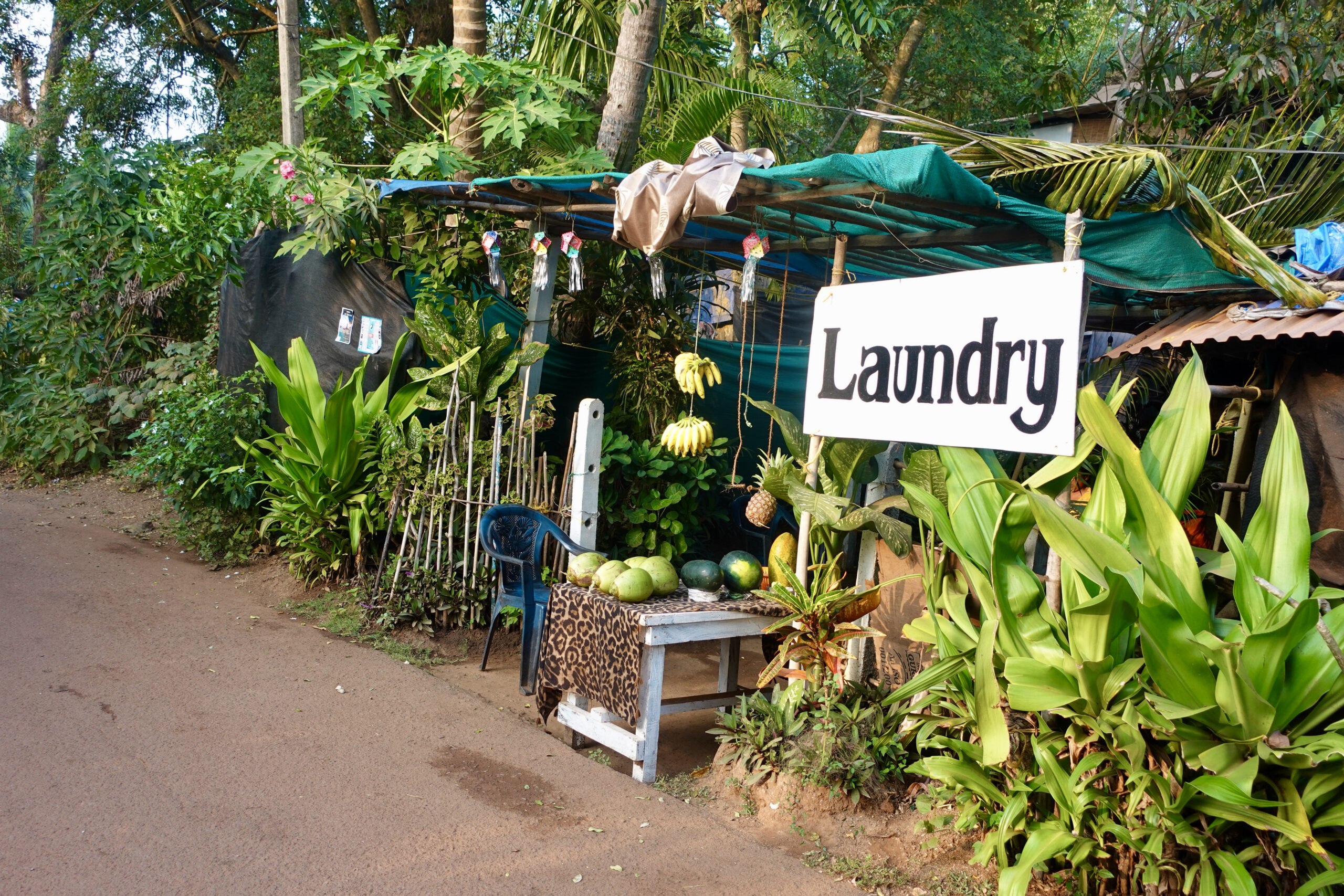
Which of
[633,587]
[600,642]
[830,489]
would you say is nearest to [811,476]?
[830,489]

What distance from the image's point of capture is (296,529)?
20.5ft

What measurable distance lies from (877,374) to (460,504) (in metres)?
3.02

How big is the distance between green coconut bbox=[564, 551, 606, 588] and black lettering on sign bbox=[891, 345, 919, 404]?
1672mm

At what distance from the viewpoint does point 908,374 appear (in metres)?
3.46

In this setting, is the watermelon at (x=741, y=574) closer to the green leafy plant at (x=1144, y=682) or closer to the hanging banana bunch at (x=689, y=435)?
the hanging banana bunch at (x=689, y=435)

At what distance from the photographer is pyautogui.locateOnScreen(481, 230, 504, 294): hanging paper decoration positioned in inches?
225

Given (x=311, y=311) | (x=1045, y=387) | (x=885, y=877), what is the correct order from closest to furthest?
(x=1045, y=387)
(x=885, y=877)
(x=311, y=311)

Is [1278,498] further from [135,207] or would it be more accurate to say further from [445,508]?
[135,207]

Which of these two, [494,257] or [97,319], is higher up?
[494,257]

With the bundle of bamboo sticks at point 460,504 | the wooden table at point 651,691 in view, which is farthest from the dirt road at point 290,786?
the bundle of bamboo sticks at point 460,504

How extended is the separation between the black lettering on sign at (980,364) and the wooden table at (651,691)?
4.75 ft

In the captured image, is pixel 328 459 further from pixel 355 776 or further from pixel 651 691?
pixel 651 691

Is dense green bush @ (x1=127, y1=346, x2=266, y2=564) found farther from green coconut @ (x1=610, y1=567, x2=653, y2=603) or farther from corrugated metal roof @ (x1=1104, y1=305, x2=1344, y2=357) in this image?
corrugated metal roof @ (x1=1104, y1=305, x2=1344, y2=357)

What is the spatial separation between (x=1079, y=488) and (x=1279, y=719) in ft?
10.0
